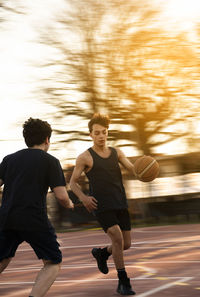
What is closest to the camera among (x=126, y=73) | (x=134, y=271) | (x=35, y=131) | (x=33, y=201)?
(x=33, y=201)

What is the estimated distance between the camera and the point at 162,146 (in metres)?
23.2

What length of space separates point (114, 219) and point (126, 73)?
16241mm

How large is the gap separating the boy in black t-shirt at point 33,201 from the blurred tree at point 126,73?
56.7 feet

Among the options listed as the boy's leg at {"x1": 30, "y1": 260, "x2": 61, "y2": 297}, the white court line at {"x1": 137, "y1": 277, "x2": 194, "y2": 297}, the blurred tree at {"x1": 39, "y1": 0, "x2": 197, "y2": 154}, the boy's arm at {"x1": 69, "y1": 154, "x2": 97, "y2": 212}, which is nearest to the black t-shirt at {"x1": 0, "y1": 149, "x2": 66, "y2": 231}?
the boy's leg at {"x1": 30, "y1": 260, "x2": 61, "y2": 297}

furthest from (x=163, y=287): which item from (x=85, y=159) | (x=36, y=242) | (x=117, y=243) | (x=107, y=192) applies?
(x=36, y=242)

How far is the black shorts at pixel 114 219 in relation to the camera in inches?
257

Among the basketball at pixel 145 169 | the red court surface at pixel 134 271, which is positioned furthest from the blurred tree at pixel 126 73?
→ the basketball at pixel 145 169

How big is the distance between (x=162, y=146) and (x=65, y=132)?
3681mm

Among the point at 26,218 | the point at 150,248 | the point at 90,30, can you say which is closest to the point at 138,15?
the point at 90,30

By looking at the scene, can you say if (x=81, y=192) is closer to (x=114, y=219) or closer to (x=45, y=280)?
(x=114, y=219)

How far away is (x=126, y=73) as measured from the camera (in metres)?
22.4

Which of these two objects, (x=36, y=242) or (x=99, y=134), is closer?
(x=36, y=242)

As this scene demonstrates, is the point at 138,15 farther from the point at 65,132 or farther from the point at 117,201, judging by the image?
the point at 117,201

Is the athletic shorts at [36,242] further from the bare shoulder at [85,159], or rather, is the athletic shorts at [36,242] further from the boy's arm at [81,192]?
the bare shoulder at [85,159]
